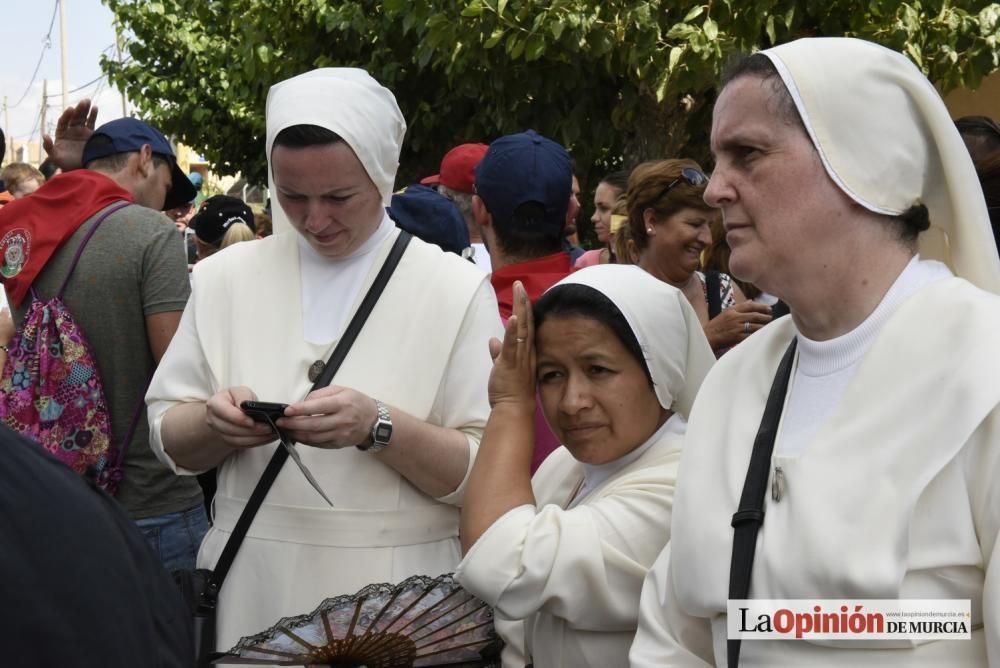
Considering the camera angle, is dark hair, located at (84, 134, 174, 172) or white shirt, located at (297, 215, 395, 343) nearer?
white shirt, located at (297, 215, 395, 343)

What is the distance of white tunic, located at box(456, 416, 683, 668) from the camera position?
8.50 ft

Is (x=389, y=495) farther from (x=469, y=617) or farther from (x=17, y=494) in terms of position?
(x=17, y=494)

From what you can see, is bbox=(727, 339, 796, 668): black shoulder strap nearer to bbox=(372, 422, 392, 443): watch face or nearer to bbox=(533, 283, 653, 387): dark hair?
bbox=(533, 283, 653, 387): dark hair

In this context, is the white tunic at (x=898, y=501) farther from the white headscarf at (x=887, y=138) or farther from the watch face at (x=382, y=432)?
the watch face at (x=382, y=432)

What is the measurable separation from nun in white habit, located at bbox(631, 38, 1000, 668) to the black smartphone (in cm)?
103

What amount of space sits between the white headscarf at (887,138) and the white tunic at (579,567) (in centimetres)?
86

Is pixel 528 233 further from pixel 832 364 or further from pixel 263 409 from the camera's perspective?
pixel 832 364

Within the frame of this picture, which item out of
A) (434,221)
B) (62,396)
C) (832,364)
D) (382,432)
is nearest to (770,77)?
(832,364)

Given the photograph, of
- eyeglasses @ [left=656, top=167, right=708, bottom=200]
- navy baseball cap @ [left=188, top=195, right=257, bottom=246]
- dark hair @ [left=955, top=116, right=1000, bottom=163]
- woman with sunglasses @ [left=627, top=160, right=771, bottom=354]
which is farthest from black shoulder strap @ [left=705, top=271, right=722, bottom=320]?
navy baseball cap @ [left=188, top=195, right=257, bottom=246]

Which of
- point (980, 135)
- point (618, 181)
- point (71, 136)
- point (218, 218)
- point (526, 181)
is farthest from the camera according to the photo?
point (218, 218)

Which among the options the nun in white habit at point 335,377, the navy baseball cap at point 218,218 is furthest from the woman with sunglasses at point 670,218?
the navy baseball cap at point 218,218

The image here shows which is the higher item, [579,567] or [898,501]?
[898,501]

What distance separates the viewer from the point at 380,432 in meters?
3.04

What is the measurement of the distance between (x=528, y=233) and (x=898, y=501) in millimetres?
2297
